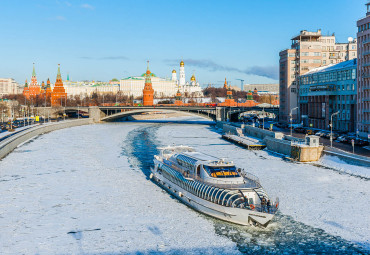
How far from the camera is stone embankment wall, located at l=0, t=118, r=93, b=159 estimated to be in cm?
5709

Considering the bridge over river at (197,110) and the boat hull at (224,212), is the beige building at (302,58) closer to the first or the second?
the bridge over river at (197,110)

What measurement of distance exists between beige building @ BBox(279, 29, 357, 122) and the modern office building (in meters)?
10.2

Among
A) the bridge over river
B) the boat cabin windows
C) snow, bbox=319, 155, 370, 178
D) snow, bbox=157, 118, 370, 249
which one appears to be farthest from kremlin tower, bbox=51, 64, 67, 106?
the boat cabin windows

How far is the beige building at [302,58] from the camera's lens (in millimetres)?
97250

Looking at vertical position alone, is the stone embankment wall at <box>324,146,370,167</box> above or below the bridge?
below

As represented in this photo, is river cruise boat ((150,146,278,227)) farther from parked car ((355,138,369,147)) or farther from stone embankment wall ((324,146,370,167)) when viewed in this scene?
parked car ((355,138,369,147))

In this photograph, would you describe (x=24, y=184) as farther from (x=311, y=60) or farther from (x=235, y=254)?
(x=311, y=60)

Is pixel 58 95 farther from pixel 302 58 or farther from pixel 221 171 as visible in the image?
pixel 221 171

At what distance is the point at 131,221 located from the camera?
27.5 meters

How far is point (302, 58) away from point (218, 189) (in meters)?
75.8

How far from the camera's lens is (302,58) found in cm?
9712

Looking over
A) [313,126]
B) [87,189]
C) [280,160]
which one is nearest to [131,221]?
[87,189]

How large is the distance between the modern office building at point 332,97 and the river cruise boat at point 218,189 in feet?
122

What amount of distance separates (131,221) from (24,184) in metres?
15.5
